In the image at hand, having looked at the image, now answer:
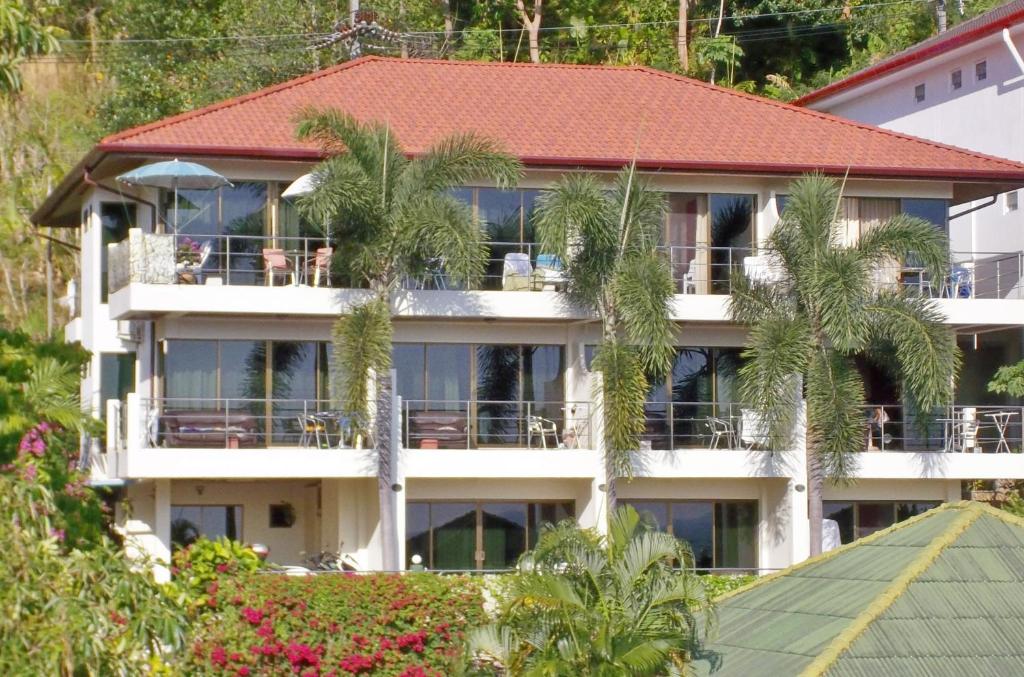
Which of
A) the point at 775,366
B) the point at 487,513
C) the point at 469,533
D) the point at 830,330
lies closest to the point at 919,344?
the point at 830,330

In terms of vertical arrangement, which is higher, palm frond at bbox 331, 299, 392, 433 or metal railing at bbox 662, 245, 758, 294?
metal railing at bbox 662, 245, 758, 294

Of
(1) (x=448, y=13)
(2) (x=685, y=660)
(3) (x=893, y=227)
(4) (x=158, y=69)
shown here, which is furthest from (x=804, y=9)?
(2) (x=685, y=660)

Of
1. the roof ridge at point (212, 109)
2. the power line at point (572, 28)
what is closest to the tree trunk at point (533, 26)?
the power line at point (572, 28)

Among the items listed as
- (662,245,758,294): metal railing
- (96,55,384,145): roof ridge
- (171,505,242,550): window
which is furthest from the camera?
(662,245,758,294): metal railing

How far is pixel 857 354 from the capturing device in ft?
101

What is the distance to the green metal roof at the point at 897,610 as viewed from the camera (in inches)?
709

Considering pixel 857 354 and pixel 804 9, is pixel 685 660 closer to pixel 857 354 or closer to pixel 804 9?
pixel 857 354

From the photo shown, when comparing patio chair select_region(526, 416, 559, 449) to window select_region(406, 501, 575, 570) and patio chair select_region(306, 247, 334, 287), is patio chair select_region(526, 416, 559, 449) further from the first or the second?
patio chair select_region(306, 247, 334, 287)

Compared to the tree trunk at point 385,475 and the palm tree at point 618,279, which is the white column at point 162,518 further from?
the palm tree at point 618,279

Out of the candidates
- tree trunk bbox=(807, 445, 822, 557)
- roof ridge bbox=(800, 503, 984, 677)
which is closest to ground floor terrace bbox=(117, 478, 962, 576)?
tree trunk bbox=(807, 445, 822, 557)

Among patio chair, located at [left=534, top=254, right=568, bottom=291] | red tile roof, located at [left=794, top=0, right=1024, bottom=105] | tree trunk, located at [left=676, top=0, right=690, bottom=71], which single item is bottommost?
patio chair, located at [left=534, top=254, right=568, bottom=291]

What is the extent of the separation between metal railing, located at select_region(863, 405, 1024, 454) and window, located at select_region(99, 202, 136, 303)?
13.6 m

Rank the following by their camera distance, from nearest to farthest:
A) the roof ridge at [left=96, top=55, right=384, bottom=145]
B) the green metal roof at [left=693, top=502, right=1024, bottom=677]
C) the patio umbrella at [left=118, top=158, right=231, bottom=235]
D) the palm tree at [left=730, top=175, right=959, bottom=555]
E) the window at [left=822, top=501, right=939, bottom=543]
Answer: the green metal roof at [left=693, top=502, right=1024, bottom=677] → the patio umbrella at [left=118, top=158, right=231, bottom=235] → the palm tree at [left=730, top=175, right=959, bottom=555] → the roof ridge at [left=96, top=55, right=384, bottom=145] → the window at [left=822, top=501, right=939, bottom=543]

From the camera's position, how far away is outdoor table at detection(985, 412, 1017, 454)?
→ 3130cm
